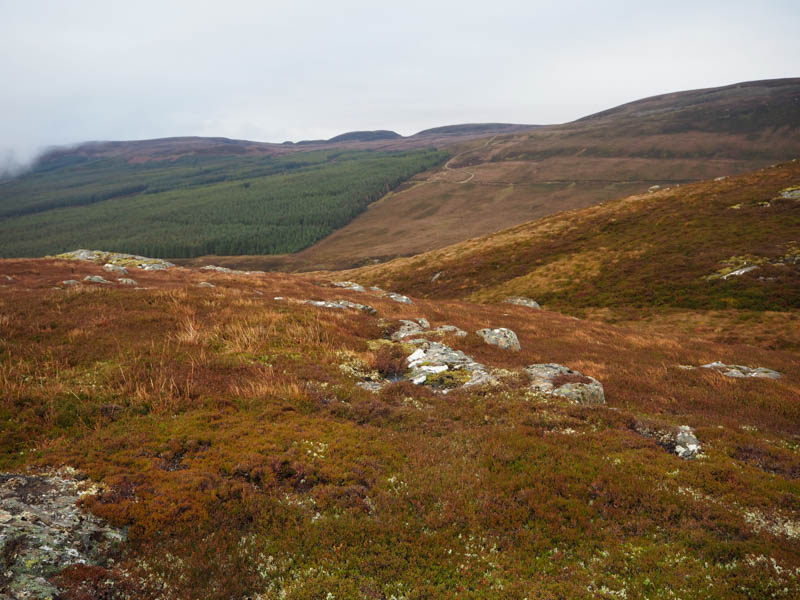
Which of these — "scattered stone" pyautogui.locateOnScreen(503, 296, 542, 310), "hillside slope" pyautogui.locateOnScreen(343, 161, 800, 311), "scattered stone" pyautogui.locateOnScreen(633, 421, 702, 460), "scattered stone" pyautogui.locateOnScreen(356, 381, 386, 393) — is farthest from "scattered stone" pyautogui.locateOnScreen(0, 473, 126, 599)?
"hillside slope" pyautogui.locateOnScreen(343, 161, 800, 311)

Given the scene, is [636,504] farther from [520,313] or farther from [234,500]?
[520,313]

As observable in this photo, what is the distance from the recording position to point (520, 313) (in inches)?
1569

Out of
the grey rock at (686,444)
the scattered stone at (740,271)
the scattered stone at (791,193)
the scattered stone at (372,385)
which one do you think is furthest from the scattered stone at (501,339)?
the scattered stone at (791,193)

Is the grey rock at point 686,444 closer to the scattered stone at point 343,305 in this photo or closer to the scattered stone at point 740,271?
the scattered stone at point 343,305

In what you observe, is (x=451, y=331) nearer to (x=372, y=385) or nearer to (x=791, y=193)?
(x=372, y=385)

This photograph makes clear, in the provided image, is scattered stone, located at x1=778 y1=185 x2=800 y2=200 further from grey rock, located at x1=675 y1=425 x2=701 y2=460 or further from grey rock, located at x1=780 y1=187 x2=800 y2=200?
grey rock, located at x1=675 y1=425 x2=701 y2=460

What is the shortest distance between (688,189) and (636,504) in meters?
87.0

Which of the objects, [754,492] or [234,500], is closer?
[234,500]

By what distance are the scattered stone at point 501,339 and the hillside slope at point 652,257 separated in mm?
30313

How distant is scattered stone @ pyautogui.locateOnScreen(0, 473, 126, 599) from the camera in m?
5.81

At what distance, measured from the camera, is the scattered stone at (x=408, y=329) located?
884 inches

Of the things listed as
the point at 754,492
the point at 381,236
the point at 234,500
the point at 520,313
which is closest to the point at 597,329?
the point at 520,313

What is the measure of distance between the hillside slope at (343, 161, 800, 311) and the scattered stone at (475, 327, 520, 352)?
30.3 m

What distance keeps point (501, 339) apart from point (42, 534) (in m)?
21.3
